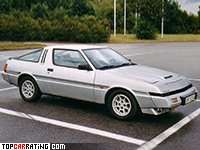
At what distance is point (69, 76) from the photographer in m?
6.71

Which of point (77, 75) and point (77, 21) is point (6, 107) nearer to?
point (77, 75)

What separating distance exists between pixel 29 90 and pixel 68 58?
4.44 ft

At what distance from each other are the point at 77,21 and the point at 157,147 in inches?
1347

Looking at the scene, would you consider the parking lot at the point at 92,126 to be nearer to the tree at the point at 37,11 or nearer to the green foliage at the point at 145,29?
the green foliage at the point at 145,29

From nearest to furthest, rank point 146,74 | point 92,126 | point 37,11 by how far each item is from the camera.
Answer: point 92,126 < point 146,74 < point 37,11

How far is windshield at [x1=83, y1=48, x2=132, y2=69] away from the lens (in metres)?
6.64

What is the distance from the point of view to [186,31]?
223 ft

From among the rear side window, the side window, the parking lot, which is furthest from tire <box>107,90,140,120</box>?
the rear side window

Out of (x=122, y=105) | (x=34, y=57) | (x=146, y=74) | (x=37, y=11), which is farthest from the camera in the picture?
(x=37, y=11)

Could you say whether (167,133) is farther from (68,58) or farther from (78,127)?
(68,58)

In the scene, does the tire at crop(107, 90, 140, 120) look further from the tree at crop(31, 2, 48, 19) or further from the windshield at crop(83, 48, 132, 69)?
the tree at crop(31, 2, 48, 19)

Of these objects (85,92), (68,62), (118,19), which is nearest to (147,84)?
(85,92)

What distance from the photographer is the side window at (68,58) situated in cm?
679

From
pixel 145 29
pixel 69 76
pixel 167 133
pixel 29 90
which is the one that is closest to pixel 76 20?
pixel 145 29
